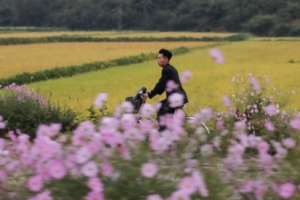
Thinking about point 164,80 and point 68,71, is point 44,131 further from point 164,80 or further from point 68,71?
point 68,71

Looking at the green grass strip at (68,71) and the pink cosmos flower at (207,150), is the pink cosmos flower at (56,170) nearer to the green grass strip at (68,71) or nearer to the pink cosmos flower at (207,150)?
the pink cosmos flower at (207,150)

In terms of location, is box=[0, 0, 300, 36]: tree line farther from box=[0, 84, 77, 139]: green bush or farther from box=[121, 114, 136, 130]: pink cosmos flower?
box=[121, 114, 136, 130]: pink cosmos flower

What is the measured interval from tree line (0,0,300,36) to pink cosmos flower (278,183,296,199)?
2658 inches

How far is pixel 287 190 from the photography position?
2.59 meters

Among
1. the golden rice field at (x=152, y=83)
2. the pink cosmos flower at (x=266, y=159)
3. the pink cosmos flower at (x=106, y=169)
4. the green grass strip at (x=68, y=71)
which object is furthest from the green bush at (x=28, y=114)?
the green grass strip at (x=68, y=71)

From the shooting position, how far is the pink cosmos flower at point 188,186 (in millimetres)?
2477

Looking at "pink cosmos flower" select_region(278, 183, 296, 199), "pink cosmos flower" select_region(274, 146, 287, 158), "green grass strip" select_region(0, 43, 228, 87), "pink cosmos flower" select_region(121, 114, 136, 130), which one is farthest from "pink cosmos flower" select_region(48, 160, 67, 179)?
"green grass strip" select_region(0, 43, 228, 87)

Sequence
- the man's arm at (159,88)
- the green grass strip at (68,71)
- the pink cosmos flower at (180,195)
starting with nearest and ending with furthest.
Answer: the pink cosmos flower at (180,195)
the man's arm at (159,88)
the green grass strip at (68,71)

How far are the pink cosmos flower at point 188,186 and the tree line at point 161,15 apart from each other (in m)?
67.7

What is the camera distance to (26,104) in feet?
32.2

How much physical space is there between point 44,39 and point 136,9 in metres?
36.9

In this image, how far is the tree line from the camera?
71.9m

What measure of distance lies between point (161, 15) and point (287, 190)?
82.9 metres

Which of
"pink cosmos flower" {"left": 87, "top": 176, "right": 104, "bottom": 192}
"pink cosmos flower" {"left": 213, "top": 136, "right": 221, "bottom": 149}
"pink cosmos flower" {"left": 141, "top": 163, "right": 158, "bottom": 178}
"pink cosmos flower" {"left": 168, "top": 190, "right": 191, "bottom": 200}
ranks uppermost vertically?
"pink cosmos flower" {"left": 213, "top": 136, "right": 221, "bottom": 149}
